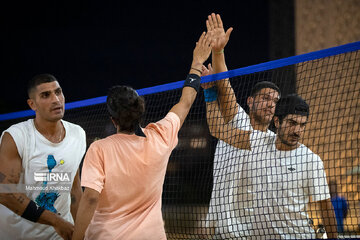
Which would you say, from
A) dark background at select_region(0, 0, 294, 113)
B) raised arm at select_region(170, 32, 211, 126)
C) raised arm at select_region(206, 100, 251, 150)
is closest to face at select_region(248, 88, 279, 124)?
raised arm at select_region(206, 100, 251, 150)

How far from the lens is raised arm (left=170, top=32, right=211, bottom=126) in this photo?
2.69m

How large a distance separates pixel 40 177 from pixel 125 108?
134cm

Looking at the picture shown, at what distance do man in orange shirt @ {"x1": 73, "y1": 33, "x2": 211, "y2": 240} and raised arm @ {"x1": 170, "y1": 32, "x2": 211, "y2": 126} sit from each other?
0.93 ft

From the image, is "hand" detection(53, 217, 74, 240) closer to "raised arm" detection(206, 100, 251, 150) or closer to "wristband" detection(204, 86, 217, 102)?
"raised arm" detection(206, 100, 251, 150)

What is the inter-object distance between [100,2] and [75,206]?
10.5 m

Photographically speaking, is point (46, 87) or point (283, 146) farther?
point (46, 87)

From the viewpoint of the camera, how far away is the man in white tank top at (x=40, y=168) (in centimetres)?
310

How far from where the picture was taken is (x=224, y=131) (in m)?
3.29

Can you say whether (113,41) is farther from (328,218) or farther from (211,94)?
(328,218)

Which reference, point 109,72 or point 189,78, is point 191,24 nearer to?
point 109,72

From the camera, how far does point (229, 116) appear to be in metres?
3.29

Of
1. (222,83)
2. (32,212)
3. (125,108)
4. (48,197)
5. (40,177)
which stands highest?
(222,83)

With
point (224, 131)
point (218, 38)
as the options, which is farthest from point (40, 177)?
point (218, 38)

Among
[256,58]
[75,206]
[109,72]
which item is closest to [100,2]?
[109,72]
